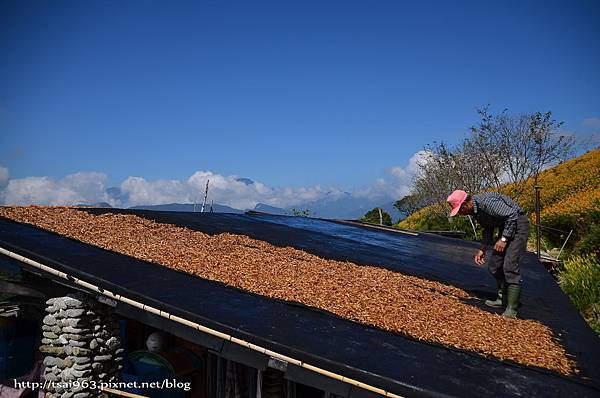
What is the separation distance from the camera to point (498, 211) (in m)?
5.87

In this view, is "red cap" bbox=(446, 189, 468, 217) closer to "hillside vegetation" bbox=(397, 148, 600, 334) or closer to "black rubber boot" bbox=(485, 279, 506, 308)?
"black rubber boot" bbox=(485, 279, 506, 308)

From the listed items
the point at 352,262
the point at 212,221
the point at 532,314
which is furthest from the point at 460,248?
the point at 212,221

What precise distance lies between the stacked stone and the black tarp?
0.70m

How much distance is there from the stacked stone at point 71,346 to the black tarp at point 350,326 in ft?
2.29

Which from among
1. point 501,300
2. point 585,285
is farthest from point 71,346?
point 585,285

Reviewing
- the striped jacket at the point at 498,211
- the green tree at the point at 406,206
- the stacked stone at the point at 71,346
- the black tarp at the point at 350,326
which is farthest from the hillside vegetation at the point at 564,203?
the stacked stone at the point at 71,346

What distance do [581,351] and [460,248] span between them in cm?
693

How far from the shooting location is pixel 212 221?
422 inches

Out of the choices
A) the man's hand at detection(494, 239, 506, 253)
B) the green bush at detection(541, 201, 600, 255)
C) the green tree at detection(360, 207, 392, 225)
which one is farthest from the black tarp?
the green tree at detection(360, 207, 392, 225)

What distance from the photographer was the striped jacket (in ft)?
19.1

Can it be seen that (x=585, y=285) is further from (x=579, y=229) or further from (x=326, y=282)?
(x=326, y=282)

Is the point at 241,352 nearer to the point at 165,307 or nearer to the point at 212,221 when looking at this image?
the point at 165,307

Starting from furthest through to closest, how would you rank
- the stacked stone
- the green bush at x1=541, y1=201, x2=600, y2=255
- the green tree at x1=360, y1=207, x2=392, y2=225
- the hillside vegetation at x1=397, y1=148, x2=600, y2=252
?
the green tree at x1=360, y1=207, x2=392, y2=225, the hillside vegetation at x1=397, y1=148, x2=600, y2=252, the green bush at x1=541, y1=201, x2=600, y2=255, the stacked stone

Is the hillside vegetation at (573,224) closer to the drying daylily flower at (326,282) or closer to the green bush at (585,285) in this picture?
the green bush at (585,285)
